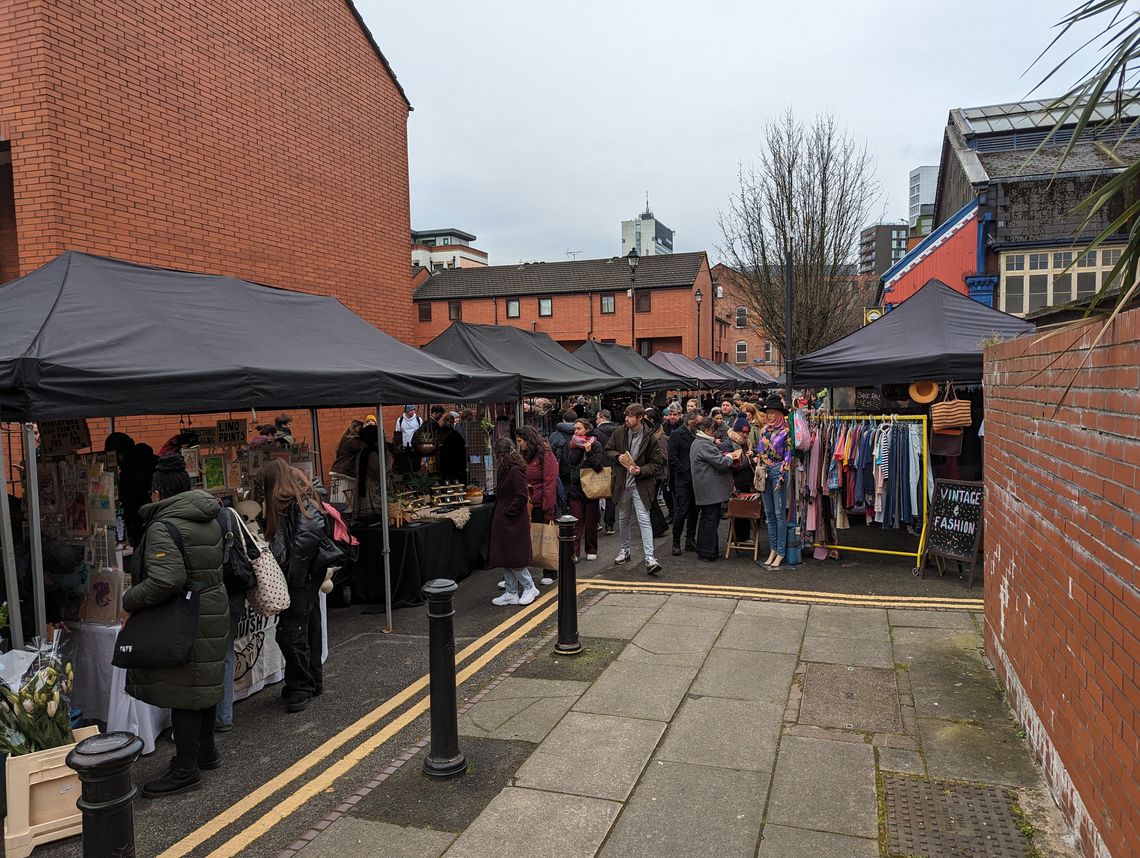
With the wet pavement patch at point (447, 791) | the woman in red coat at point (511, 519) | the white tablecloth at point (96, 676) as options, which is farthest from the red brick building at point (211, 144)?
the wet pavement patch at point (447, 791)

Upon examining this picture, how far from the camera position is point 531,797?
4.09 meters

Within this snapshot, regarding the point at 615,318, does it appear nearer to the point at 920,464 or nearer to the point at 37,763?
the point at 920,464

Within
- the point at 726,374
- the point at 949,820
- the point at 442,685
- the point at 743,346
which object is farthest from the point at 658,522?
the point at 743,346

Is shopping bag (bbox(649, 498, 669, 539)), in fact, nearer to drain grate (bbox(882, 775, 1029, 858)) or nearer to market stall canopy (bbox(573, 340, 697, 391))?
market stall canopy (bbox(573, 340, 697, 391))

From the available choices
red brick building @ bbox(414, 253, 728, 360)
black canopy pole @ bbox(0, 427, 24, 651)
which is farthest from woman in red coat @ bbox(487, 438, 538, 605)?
red brick building @ bbox(414, 253, 728, 360)

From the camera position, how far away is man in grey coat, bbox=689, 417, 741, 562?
925 cm

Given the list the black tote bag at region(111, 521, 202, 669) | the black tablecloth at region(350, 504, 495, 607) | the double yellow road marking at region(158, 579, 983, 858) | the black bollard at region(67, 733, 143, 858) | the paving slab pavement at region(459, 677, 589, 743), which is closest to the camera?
the black bollard at region(67, 733, 143, 858)

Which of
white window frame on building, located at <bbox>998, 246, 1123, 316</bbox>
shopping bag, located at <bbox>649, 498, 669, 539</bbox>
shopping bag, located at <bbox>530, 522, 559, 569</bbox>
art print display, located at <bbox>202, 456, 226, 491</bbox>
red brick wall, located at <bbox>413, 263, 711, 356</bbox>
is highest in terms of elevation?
red brick wall, located at <bbox>413, 263, 711, 356</bbox>

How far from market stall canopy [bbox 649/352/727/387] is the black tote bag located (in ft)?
60.9

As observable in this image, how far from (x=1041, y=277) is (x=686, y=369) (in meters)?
9.70

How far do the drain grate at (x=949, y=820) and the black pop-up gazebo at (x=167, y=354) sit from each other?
15.3 ft

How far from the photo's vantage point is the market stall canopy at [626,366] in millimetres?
17344

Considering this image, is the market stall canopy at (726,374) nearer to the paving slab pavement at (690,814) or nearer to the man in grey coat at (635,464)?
the man in grey coat at (635,464)

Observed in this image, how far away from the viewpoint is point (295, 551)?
5195mm
